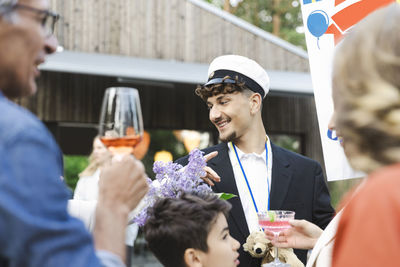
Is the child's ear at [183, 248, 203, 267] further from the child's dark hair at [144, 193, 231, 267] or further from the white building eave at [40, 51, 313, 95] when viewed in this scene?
the white building eave at [40, 51, 313, 95]

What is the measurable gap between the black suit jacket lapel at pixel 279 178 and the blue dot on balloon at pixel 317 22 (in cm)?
81

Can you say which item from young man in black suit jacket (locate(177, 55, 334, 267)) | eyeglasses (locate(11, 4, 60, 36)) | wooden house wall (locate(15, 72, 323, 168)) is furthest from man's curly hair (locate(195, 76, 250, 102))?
wooden house wall (locate(15, 72, 323, 168))

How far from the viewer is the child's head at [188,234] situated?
84.4 inches

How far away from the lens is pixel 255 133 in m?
3.13

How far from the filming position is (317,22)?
309cm

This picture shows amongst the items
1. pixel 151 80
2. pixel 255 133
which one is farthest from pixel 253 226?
pixel 151 80

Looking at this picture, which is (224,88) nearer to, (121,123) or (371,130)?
(121,123)

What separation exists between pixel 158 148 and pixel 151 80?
182 inches

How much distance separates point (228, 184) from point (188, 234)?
772 millimetres

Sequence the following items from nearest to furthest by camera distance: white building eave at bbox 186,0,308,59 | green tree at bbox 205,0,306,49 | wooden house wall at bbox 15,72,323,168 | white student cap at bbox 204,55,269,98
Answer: white student cap at bbox 204,55,269,98 → wooden house wall at bbox 15,72,323,168 → white building eave at bbox 186,0,308,59 → green tree at bbox 205,0,306,49

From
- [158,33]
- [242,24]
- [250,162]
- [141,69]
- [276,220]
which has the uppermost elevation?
[242,24]

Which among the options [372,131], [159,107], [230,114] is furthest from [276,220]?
[159,107]

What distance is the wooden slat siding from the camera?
9727 millimetres

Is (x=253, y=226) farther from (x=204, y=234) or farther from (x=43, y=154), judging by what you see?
(x=43, y=154)
